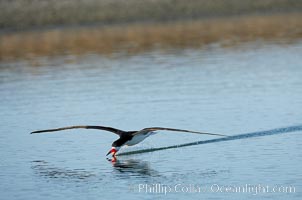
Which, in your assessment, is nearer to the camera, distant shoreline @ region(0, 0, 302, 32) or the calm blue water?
the calm blue water

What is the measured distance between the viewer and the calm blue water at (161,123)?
15.5m

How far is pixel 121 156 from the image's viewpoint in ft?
59.2

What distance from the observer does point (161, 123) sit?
20328 mm

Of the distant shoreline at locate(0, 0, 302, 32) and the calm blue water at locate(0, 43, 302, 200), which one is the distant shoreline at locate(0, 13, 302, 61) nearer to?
the distant shoreline at locate(0, 0, 302, 32)

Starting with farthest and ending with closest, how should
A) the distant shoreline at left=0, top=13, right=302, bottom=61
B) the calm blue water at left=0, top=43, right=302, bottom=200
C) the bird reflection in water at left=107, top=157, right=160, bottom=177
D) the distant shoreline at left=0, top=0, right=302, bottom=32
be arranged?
the distant shoreline at left=0, top=0, right=302, bottom=32 < the distant shoreline at left=0, top=13, right=302, bottom=61 < the bird reflection in water at left=107, top=157, right=160, bottom=177 < the calm blue water at left=0, top=43, right=302, bottom=200

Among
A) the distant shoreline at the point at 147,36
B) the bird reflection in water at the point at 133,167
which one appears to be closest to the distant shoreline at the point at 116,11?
the distant shoreline at the point at 147,36

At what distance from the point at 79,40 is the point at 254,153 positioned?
22737 millimetres

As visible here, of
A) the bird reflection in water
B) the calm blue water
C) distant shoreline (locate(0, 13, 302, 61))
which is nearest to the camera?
the calm blue water

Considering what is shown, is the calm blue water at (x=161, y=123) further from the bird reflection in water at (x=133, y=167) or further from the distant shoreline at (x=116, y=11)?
the distant shoreline at (x=116, y=11)

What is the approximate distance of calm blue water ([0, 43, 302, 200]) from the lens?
1551cm

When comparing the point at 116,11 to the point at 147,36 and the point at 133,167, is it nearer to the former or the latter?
the point at 147,36

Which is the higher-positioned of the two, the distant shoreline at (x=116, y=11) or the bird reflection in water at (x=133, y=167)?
the distant shoreline at (x=116, y=11)

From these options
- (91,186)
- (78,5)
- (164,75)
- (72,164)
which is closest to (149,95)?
(164,75)

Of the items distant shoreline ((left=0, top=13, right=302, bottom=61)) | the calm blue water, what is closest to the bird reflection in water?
the calm blue water
